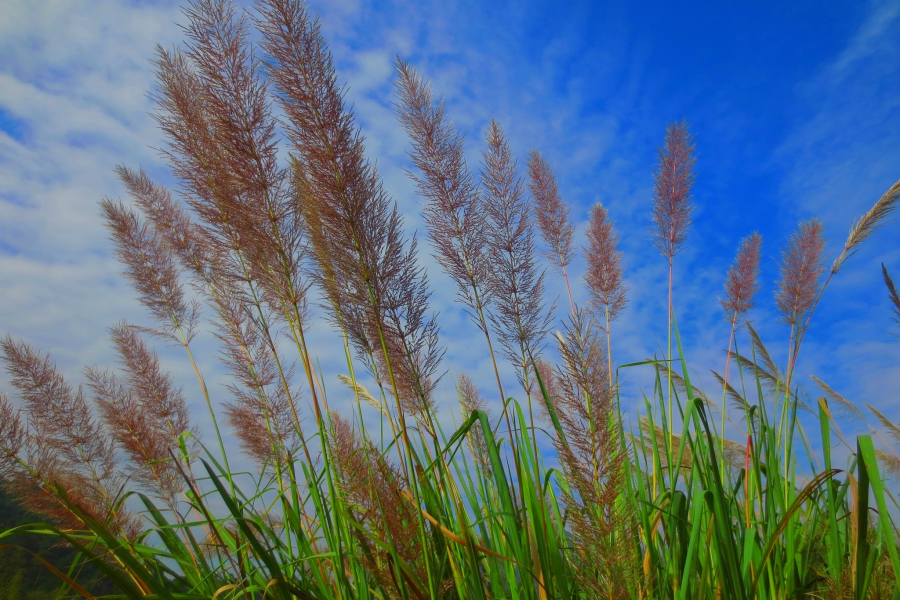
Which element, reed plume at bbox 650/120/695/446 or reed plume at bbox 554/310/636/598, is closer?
reed plume at bbox 554/310/636/598

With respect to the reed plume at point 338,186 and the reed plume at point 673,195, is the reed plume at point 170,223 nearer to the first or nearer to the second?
the reed plume at point 338,186

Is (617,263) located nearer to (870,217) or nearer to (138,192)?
(870,217)

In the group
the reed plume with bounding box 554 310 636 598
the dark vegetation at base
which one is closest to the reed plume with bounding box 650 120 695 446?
the reed plume with bounding box 554 310 636 598

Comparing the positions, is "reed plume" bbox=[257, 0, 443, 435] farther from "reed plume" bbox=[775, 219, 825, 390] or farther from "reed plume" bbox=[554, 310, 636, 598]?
"reed plume" bbox=[775, 219, 825, 390]

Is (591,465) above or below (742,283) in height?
below

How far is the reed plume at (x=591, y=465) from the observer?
5.50 ft

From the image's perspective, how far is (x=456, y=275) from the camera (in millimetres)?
2646

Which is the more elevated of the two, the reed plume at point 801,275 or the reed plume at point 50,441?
the reed plume at point 801,275

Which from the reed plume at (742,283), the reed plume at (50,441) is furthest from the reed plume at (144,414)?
the reed plume at (742,283)

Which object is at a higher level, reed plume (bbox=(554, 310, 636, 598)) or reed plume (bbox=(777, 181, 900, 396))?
reed plume (bbox=(777, 181, 900, 396))

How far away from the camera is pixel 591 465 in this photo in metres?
1.73

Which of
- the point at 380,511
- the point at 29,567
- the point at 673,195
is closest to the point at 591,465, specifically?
the point at 380,511

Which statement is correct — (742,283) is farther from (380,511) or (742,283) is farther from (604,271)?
(380,511)

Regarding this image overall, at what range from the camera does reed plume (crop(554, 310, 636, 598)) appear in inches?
66.0
